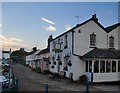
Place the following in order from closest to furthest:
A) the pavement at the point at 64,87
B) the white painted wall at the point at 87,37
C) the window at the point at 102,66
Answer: the pavement at the point at 64,87
the window at the point at 102,66
the white painted wall at the point at 87,37

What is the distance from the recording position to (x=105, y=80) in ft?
76.1

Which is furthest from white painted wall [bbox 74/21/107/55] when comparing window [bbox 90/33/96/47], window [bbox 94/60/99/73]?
window [bbox 94/60/99/73]

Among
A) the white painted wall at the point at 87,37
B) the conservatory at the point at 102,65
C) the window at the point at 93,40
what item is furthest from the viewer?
the window at the point at 93,40

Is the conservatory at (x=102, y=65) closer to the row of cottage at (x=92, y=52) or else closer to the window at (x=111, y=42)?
the row of cottage at (x=92, y=52)

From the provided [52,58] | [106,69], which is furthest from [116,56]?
[52,58]

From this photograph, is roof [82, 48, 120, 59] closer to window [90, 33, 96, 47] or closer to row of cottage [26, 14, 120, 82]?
row of cottage [26, 14, 120, 82]

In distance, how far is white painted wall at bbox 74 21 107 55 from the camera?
24.7m

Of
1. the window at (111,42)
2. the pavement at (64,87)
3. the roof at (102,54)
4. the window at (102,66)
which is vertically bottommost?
the pavement at (64,87)

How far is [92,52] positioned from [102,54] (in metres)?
1.13

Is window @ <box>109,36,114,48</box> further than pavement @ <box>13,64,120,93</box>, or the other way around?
window @ <box>109,36,114,48</box>

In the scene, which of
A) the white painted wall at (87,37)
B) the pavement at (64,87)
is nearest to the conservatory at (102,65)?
the white painted wall at (87,37)

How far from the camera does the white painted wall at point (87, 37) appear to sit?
→ 81.0ft

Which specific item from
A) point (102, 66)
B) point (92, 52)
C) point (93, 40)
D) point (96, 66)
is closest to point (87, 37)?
point (93, 40)

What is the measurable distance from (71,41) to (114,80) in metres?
6.18
